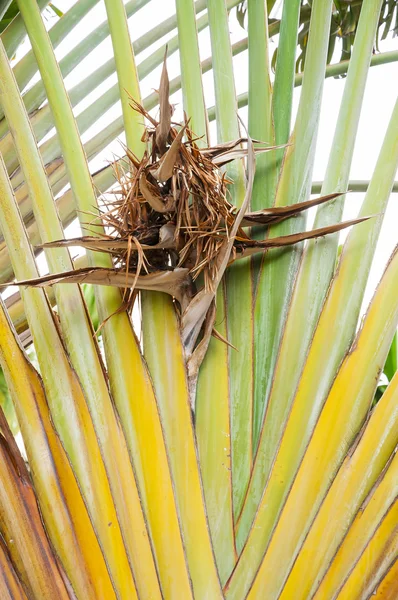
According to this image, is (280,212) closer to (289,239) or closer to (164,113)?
(289,239)

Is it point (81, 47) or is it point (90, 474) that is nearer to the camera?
point (90, 474)

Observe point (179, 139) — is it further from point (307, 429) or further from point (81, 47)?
point (81, 47)

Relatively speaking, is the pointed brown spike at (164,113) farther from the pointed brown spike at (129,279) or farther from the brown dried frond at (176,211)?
the pointed brown spike at (129,279)

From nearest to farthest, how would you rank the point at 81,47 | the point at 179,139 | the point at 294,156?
the point at 179,139 < the point at 294,156 < the point at 81,47

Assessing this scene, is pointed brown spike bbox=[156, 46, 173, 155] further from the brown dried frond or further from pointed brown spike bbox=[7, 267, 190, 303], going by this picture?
pointed brown spike bbox=[7, 267, 190, 303]

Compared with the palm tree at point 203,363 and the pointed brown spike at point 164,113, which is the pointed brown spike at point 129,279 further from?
the pointed brown spike at point 164,113

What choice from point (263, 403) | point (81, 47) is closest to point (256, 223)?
point (263, 403)

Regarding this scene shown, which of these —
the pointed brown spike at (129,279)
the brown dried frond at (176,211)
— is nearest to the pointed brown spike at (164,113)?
the brown dried frond at (176,211)

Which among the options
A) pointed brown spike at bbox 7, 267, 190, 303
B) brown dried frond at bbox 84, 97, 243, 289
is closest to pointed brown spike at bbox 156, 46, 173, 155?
brown dried frond at bbox 84, 97, 243, 289

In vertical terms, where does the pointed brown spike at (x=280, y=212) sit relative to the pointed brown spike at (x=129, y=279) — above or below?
above
